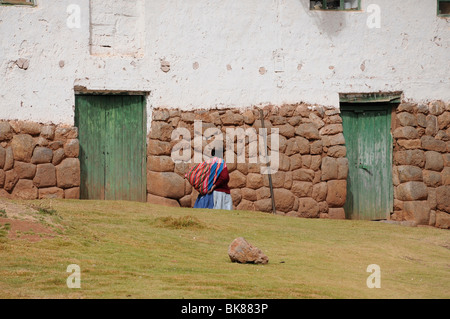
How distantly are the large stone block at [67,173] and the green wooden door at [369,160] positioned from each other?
4909mm

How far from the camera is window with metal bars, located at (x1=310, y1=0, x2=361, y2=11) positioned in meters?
14.3

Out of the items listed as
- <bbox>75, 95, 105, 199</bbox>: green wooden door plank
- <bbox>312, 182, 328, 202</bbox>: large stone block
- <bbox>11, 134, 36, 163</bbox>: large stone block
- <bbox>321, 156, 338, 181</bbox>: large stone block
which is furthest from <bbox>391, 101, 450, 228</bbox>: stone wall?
<bbox>11, 134, 36, 163</bbox>: large stone block

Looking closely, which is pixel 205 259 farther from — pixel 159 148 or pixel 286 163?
pixel 286 163

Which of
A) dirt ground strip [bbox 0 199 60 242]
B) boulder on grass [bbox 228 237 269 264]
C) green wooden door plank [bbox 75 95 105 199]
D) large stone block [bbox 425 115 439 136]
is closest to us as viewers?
boulder on grass [bbox 228 237 269 264]

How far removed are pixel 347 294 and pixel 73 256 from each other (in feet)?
9.38

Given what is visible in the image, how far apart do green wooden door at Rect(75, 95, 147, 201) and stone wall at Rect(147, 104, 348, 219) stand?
0.26 meters

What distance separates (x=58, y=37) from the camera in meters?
13.0

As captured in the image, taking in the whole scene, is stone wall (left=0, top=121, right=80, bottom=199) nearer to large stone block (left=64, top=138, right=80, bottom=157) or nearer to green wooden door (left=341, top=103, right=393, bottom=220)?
large stone block (left=64, top=138, right=80, bottom=157)

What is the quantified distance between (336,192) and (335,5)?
11.1 feet

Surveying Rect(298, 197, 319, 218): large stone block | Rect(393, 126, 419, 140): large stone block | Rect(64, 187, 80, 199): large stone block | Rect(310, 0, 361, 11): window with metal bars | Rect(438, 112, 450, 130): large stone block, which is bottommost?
Rect(298, 197, 319, 218): large stone block

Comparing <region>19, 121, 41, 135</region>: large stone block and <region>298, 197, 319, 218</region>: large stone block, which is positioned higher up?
<region>19, 121, 41, 135</region>: large stone block

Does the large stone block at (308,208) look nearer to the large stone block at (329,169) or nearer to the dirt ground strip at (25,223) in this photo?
the large stone block at (329,169)

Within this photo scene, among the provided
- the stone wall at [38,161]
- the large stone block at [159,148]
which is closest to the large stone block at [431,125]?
the large stone block at [159,148]

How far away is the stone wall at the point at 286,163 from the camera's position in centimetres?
A: 1339
